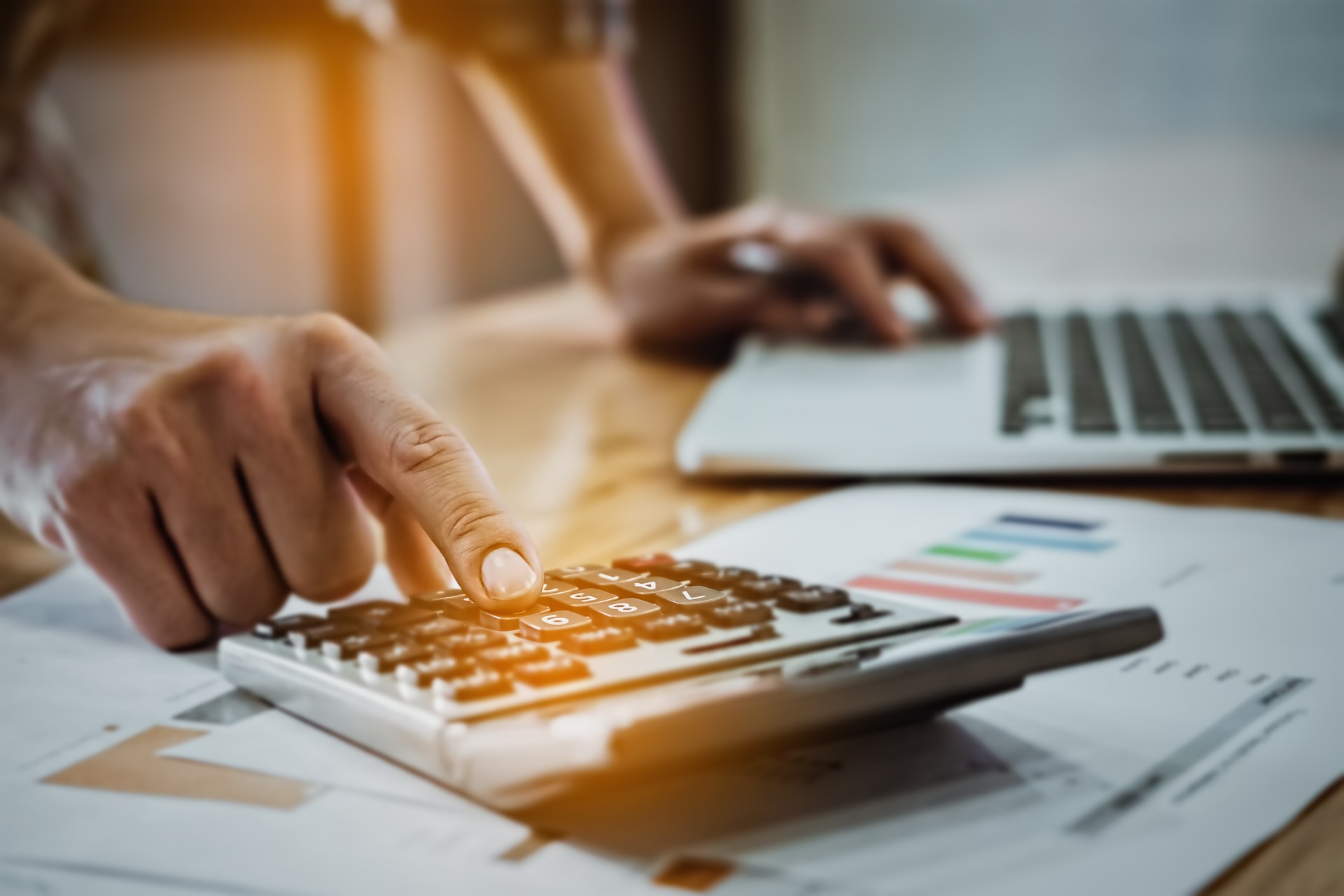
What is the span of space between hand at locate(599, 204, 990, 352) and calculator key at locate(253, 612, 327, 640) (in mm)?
646

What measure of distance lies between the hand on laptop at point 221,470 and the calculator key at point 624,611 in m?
0.09

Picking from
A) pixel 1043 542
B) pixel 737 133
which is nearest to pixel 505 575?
pixel 1043 542

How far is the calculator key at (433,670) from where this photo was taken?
35 cm

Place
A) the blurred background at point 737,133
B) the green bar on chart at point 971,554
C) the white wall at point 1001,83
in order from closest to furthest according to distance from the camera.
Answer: the green bar on chart at point 971,554, the blurred background at point 737,133, the white wall at point 1001,83

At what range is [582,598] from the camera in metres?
0.41

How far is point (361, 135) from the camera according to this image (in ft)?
5.78

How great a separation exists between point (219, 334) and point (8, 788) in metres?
0.20

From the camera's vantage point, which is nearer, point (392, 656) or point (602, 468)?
point (392, 656)

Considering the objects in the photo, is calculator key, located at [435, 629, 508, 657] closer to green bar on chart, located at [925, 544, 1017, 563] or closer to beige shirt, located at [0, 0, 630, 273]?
green bar on chart, located at [925, 544, 1017, 563]

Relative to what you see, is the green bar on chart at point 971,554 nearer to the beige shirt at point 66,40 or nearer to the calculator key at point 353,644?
the calculator key at point 353,644

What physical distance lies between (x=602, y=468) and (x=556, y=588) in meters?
0.31

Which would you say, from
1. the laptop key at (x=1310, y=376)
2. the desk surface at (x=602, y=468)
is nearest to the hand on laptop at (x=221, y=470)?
the desk surface at (x=602, y=468)

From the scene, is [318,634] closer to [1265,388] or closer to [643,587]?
[643,587]

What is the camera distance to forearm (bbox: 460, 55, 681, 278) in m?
1.24
